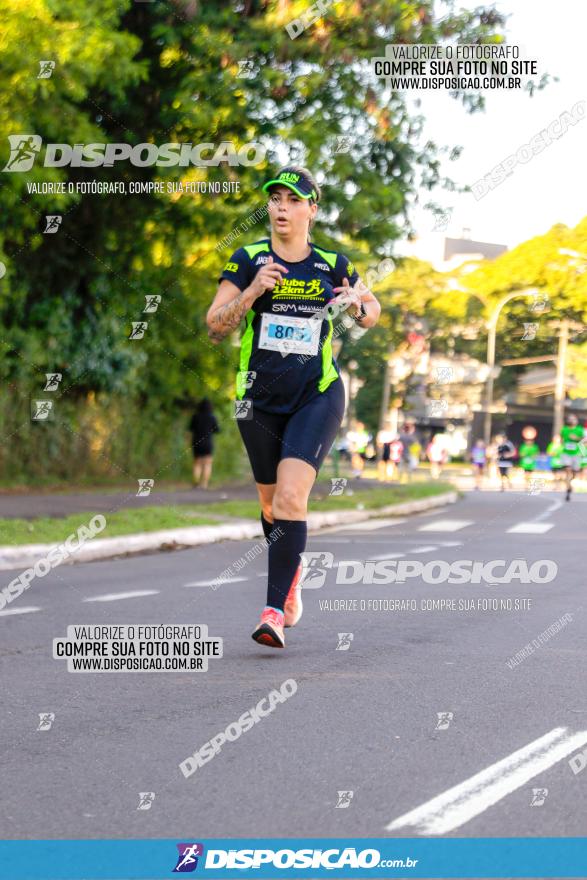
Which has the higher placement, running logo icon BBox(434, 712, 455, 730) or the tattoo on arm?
the tattoo on arm

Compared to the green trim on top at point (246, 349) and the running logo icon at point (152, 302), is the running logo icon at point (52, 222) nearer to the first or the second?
the running logo icon at point (152, 302)

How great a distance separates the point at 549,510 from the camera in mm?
23250

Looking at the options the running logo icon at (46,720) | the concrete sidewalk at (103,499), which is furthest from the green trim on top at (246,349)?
the concrete sidewalk at (103,499)

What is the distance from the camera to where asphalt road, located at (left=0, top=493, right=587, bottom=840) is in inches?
147

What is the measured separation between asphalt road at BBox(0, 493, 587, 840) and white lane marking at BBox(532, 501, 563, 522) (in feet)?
39.3

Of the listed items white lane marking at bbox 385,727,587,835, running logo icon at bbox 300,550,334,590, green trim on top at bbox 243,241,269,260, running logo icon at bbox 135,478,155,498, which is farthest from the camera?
running logo icon at bbox 135,478,155,498

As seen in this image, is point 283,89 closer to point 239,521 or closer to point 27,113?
point 27,113

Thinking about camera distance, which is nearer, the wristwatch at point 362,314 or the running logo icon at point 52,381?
the wristwatch at point 362,314

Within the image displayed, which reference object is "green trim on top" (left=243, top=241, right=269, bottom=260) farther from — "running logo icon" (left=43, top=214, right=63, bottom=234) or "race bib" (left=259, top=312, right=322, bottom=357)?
"running logo icon" (left=43, top=214, right=63, bottom=234)

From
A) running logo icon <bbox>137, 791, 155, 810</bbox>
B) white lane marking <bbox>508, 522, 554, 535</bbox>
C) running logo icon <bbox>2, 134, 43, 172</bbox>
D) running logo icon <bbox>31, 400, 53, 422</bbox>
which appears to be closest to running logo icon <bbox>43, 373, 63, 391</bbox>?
running logo icon <bbox>31, 400, 53, 422</bbox>

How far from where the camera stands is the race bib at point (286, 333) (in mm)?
6070

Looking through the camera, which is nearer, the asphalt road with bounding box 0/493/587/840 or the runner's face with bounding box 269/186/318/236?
the asphalt road with bounding box 0/493/587/840

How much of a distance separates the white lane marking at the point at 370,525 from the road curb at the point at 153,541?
0.79 ft

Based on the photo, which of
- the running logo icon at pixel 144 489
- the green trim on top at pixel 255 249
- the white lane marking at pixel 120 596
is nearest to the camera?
the green trim on top at pixel 255 249
